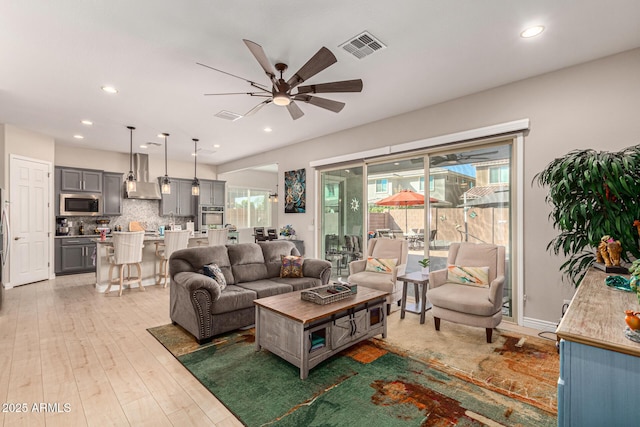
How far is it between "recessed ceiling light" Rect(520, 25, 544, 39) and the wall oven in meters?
8.09

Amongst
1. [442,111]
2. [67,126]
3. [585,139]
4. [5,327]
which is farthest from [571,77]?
[67,126]

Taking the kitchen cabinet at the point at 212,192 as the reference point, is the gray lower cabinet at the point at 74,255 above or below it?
below

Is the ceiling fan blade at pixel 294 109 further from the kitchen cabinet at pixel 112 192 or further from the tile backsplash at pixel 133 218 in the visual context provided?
the tile backsplash at pixel 133 218

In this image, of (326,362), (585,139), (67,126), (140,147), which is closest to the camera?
(326,362)

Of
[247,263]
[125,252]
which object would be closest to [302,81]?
[247,263]

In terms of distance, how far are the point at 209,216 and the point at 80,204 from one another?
3000 mm

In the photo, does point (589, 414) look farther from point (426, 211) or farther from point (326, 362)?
point (426, 211)

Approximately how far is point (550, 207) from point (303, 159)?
436 cm

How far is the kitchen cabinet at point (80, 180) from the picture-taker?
6.62 m

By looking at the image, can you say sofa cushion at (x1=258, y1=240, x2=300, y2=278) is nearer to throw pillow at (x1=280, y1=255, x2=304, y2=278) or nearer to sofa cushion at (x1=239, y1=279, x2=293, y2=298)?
throw pillow at (x1=280, y1=255, x2=304, y2=278)

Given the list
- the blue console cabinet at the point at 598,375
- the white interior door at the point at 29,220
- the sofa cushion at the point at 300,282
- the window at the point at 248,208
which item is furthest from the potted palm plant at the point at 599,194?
the window at the point at 248,208

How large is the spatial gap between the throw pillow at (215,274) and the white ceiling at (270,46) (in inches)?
87.3

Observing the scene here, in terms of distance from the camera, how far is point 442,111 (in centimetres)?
428

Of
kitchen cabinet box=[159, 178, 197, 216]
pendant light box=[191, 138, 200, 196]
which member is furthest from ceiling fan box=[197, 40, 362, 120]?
kitchen cabinet box=[159, 178, 197, 216]
